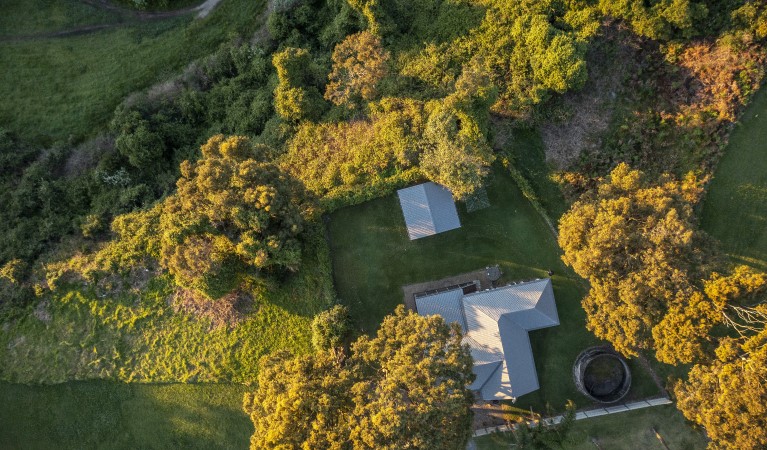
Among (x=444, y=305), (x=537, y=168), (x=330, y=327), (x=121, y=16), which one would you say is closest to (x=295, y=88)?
(x=330, y=327)

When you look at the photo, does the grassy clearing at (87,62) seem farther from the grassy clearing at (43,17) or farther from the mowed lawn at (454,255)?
the mowed lawn at (454,255)

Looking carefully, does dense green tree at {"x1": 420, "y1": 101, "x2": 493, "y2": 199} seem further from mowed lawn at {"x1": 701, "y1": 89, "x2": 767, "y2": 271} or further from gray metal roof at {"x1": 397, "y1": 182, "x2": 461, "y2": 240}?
mowed lawn at {"x1": 701, "y1": 89, "x2": 767, "y2": 271}

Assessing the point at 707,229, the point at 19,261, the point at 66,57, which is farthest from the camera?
the point at 66,57

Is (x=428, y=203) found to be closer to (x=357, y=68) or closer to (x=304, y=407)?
(x=357, y=68)

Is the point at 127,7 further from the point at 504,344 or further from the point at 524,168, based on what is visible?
the point at 504,344

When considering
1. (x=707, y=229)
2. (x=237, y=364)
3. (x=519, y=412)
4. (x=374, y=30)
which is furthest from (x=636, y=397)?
(x=374, y=30)

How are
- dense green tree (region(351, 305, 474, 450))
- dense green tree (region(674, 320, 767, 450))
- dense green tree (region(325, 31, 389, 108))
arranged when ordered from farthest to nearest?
dense green tree (region(325, 31, 389, 108))
dense green tree (region(351, 305, 474, 450))
dense green tree (region(674, 320, 767, 450))

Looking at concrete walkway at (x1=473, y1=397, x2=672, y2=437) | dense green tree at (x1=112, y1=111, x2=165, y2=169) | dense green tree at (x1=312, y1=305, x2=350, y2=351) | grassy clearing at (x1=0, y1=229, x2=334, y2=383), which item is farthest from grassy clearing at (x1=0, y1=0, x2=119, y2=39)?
concrete walkway at (x1=473, y1=397, x2=672, y2=437)
